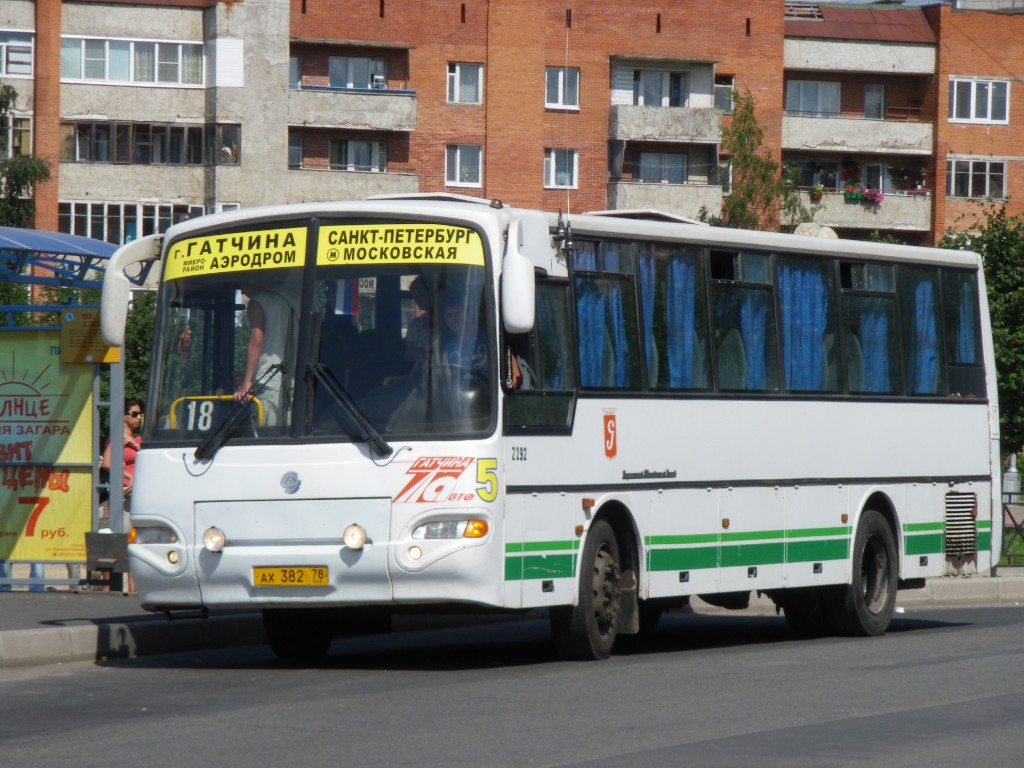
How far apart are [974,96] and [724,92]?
10424 millimetres

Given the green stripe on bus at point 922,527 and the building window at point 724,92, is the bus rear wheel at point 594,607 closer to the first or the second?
the green stripe on bus at point 922,527

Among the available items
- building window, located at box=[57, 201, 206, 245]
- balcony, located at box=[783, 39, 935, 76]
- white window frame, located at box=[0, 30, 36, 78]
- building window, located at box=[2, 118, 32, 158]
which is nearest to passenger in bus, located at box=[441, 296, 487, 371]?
building window, located at box=[57, 201, 206, 245]

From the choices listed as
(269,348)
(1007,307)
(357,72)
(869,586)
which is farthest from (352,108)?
(269,348)

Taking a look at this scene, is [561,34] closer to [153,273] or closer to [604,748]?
[153,273]

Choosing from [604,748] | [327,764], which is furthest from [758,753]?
[327,764]

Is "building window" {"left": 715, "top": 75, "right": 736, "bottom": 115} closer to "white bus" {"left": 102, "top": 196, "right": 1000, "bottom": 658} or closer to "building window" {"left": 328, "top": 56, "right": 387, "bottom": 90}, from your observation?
"building window" {"left": 328, "top": 56, "right": 387, "bottom": 90}

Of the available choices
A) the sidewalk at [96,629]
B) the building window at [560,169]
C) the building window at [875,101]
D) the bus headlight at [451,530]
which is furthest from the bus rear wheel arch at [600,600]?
the building window at [875,101]

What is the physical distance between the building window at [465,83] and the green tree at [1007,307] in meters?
19.2

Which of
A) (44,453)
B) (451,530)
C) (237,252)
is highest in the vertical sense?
(237,252)

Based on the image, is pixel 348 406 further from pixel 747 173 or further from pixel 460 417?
pixel 747 173

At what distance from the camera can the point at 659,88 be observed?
228ft

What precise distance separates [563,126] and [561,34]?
3.05m

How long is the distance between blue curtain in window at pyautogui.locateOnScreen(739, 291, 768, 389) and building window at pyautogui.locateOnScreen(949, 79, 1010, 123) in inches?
2382

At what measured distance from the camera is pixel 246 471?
500 inches
